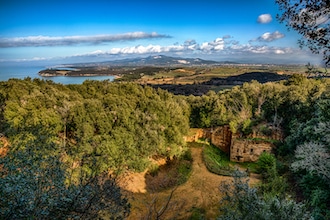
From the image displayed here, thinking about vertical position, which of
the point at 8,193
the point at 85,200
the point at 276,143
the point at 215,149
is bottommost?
the point at 215,149

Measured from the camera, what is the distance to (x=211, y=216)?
1438cm

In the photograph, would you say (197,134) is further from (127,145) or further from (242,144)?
(127,145)

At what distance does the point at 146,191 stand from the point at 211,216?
563 cm

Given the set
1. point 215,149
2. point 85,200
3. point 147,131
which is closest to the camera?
point 85,200

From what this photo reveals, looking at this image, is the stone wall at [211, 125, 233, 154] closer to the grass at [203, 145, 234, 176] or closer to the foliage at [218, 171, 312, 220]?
the grass at [203, 145, 234, 176]

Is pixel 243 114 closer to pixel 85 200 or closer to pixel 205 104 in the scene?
pixel 205 104

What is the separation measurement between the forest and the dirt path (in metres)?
2.65

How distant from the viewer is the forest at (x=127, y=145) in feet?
19.5

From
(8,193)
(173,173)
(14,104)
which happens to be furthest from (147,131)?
(8,193)

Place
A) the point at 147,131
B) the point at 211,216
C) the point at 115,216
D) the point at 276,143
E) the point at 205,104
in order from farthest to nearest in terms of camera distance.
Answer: the point at 205,104 < the point at 276,143 < the point at 147,131 < the point at 211,216 < the point at 115,216

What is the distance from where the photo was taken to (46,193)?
5.53m

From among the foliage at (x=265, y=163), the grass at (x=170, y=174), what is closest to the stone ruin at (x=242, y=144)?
the foliage at (x=265, y=163)

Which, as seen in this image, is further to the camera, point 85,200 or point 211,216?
point 211,216

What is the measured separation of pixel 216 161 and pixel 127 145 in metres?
10.8
